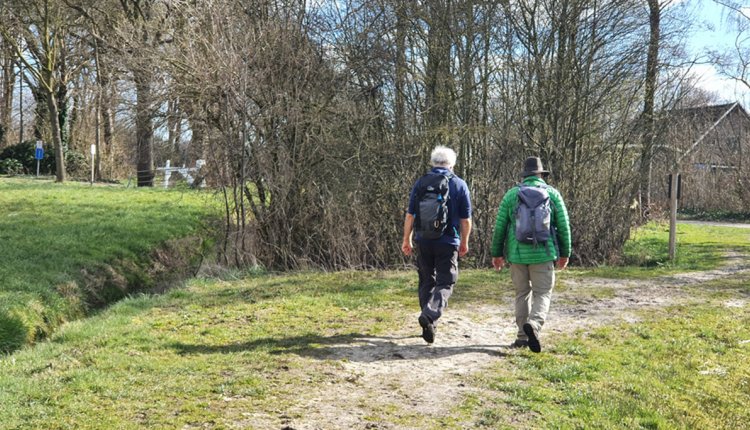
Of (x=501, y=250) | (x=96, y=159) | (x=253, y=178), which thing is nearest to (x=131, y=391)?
(x=501, y=250)

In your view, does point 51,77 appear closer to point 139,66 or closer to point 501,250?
point 139,66

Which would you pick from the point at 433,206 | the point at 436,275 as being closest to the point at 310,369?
the point at 436,275

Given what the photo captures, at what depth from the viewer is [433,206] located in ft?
20.8

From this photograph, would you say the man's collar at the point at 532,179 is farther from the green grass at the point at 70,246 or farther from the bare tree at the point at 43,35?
the bare tree at the point at 43,35

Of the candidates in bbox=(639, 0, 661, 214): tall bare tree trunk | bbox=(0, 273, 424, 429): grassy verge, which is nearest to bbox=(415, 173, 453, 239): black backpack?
bbox=(0, 273, 424, 429): grassy verge

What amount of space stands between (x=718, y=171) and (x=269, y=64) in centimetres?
3311

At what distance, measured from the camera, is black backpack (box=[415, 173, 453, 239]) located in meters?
6.34

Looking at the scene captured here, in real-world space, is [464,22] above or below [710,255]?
above

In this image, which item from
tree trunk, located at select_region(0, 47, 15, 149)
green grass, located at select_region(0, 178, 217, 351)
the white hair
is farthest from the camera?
tree trunk, located at select_region(0, 47, 15, 149)

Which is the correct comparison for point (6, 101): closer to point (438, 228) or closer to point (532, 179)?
point (438, 228)

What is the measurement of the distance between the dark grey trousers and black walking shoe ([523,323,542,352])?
0.80m

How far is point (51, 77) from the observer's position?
1131 inches

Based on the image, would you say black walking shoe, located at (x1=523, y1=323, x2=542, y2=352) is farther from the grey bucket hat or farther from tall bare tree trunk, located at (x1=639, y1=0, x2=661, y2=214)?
tall bare tree trunk, located at (x1=639, y1=0, x2=661, y2=214)

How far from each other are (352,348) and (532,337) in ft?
5.74
